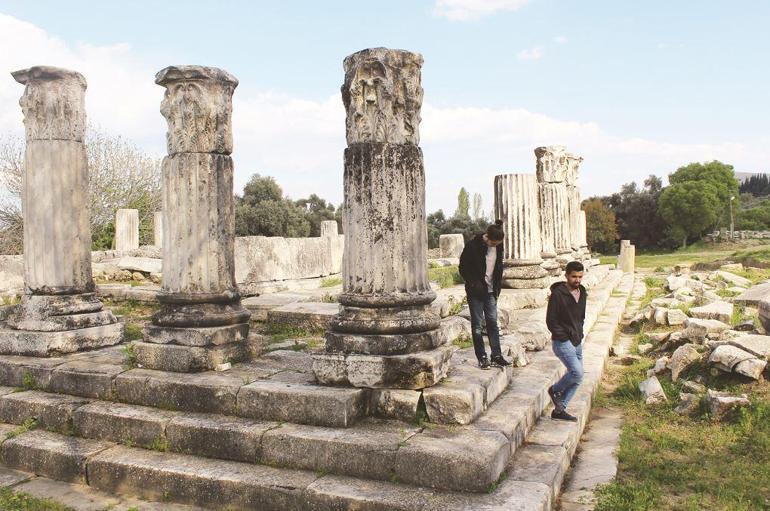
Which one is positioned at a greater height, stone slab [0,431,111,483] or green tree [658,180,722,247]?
green tree [658,180,722,247]

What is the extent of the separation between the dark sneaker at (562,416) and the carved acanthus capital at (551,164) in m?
11.0

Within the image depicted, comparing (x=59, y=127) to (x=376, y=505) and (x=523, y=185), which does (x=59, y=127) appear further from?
(x=523, y=185)

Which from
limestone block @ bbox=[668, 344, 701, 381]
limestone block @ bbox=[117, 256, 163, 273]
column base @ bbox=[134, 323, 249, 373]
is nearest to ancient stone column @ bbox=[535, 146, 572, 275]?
limestone block @ bbox=[668, 344, 701, 381]

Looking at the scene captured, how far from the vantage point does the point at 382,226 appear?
5246mm

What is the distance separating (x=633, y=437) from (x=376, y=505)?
2947 mm

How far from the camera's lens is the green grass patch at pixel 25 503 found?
4410 mm

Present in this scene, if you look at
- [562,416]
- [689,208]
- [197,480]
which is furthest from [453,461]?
[689,208]

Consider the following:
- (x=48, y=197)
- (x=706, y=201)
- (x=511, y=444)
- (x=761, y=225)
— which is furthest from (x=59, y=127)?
(x=761, y=225)

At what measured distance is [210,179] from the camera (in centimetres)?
622

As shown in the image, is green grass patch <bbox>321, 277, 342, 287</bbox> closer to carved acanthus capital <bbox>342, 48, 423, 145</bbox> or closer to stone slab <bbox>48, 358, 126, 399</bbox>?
stone slab <bbox>48, 358, 126, 399</bbox>

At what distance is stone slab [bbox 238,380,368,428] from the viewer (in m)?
4.78

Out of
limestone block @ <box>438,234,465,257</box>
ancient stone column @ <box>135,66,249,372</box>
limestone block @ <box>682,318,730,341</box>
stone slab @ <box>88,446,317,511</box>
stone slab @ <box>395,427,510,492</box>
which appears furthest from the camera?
limestone block @ <box>438,234,465,257</box>

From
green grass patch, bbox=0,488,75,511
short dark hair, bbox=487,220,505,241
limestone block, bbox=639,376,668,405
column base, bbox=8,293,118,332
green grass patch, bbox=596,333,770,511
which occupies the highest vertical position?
short dark hair, bbox=487,220,505,241

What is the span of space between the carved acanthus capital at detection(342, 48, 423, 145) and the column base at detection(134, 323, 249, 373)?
232 centimetres
